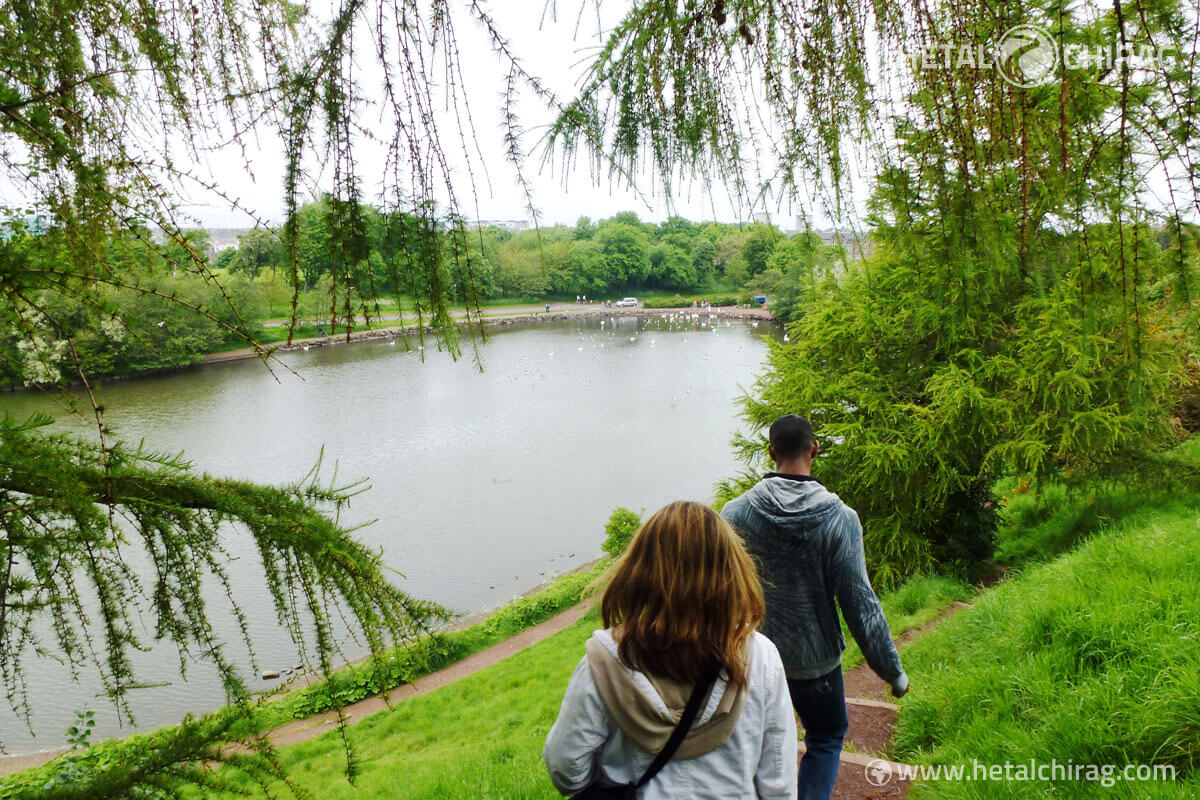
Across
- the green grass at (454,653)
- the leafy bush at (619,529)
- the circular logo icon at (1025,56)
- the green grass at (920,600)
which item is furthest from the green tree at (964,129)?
the leafy bush at (619,529)

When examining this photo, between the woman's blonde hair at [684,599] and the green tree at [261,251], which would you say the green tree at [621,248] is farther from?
the woman's blonde hair at [684,599]

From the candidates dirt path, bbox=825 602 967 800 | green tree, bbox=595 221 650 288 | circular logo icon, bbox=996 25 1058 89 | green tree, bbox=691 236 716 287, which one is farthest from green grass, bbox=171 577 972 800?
green tree, bbox=595 221 650 288

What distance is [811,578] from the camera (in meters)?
2.04

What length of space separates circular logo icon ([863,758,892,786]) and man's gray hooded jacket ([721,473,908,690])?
111 centimetres

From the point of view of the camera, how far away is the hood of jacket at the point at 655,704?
4.18 feet

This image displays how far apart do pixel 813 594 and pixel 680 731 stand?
2.95 ft

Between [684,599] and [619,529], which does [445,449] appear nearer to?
[619,529]

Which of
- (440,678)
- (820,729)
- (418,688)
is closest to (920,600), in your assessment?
(820,729)

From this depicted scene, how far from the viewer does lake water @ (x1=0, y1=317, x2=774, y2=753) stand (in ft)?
42.0

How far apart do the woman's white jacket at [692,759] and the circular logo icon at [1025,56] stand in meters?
1.29

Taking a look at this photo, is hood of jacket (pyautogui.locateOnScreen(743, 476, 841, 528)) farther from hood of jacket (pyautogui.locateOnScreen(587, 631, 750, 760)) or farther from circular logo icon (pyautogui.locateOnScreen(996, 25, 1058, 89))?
circular logo icon (pyautogui.locateOnScreen(996, 25, 1058, 89))

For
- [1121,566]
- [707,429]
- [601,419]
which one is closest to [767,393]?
[1121,566]

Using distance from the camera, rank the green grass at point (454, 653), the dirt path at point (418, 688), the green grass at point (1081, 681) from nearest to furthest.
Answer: the green grass at point (1081, 681), the green grass at point (454, 653), the dirt path at point (418, 688)

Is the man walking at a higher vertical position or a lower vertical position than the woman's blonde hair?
lower
